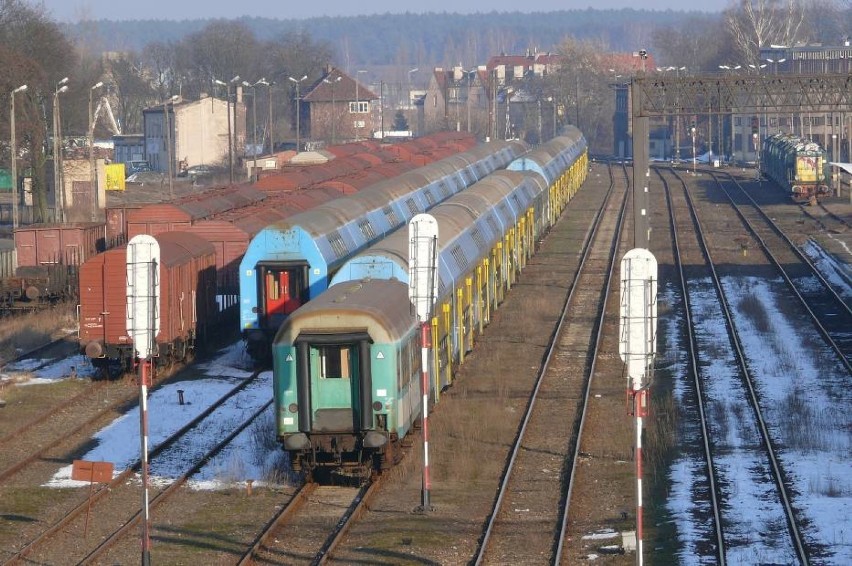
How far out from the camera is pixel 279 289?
89.0 feet

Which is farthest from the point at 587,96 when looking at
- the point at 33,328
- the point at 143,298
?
the point at 143,298

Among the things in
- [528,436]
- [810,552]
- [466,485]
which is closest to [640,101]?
[528,436]

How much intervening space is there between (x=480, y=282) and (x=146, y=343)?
15.5 meters

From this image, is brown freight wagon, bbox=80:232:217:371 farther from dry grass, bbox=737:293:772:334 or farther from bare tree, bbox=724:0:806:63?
bare tree, bbox=724:0:806:63

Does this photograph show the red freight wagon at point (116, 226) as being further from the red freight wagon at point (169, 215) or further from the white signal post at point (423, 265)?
the white signal post at point (423, 265)

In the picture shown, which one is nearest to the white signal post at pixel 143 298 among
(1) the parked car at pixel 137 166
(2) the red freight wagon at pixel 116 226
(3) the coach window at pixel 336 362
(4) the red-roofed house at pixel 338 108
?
(3) the coach window at pixel 336 362

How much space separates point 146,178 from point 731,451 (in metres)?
73.0

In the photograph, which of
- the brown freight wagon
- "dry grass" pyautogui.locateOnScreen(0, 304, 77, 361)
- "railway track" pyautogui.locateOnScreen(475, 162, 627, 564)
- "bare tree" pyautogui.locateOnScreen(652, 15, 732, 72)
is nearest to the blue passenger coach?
the brown freight wagon

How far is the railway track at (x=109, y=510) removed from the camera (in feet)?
55.7

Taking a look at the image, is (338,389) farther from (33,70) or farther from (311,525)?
(33,70)

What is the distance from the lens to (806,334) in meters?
32.1

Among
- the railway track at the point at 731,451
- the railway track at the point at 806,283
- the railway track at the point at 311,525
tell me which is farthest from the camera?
the railway track at the point at 806,283

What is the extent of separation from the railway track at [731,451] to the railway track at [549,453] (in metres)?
1.89

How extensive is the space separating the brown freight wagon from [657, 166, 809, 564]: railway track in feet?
33.9
